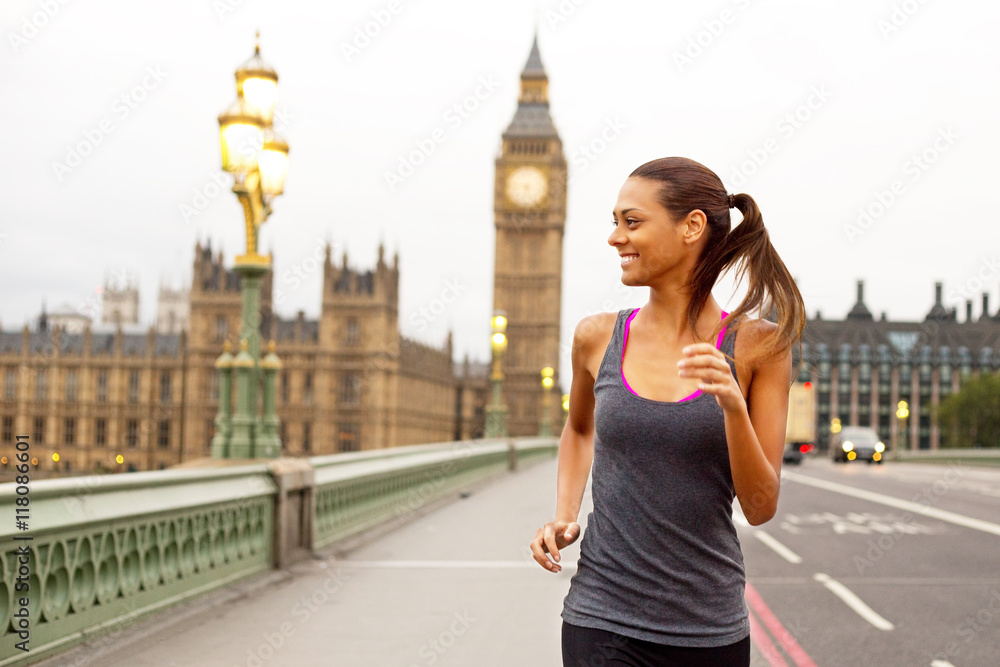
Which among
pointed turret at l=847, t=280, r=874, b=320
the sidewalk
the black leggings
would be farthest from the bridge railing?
pointed turret at l=847, t=280, r=874, b=320

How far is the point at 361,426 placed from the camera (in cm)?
9706

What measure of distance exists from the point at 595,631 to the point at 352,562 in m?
8.59

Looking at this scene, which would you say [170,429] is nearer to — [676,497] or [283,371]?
[283,371]

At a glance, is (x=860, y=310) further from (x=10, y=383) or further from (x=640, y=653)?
(x=640, y=653)

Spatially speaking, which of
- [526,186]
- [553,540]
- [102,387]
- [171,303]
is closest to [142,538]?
[553,540]

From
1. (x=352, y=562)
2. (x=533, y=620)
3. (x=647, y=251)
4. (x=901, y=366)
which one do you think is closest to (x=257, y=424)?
(x=352, y=562)

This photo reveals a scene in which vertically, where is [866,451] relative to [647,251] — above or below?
below

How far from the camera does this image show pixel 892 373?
Result: 134500 mm

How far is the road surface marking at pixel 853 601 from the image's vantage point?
8.00 metres

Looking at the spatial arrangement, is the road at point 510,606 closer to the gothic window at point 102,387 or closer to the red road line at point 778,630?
the red road line at point 778,630

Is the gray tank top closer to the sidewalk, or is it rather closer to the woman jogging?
the woman jogging

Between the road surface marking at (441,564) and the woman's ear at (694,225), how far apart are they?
8.36 m

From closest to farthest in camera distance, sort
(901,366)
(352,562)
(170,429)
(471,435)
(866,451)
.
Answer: (352,562) < (866,451) < (170,429) < (471,435) < (901,366)

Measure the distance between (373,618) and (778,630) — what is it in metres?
2.80
